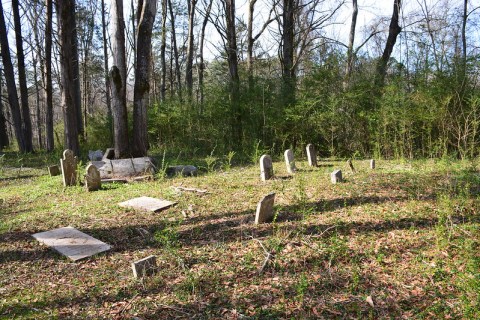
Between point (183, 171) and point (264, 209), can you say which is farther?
point (183, 171)

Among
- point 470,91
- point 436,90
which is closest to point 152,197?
point 436,90

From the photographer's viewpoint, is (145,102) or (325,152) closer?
(145,102)

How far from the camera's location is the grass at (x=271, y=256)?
2.79 m

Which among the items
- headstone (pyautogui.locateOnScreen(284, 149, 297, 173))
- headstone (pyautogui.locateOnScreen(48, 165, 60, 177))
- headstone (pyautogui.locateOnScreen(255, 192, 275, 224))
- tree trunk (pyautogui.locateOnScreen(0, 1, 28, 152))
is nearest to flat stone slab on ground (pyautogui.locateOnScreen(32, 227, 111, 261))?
headstone (pyautogui.locateOnScreen(255, 192, 275, 224))

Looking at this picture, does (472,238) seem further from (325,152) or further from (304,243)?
(325,152)

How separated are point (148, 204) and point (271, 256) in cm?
253

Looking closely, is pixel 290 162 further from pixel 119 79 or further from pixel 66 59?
pixel 66 59

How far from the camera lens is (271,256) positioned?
3486 millimetres

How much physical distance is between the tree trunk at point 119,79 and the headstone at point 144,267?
17.7 feet

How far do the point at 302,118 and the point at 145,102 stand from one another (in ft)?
14.1

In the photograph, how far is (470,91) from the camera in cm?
784

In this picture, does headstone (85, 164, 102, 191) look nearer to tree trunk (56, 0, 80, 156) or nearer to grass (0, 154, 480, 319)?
grass (0, 154, 480, 319)

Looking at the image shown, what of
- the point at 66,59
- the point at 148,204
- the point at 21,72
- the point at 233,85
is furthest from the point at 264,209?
the point at 21,72

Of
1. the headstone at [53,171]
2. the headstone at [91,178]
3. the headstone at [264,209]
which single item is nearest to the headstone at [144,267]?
the headstone at [264,209]
